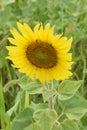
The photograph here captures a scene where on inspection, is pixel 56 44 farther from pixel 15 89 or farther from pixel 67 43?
pixel 15 89

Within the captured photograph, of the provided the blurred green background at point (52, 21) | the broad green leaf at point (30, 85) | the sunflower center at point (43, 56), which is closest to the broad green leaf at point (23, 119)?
the broad green leaf at point (30, 85)

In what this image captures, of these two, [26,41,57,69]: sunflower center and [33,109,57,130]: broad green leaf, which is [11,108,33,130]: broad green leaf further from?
[26,41,57,69]: sunflower center

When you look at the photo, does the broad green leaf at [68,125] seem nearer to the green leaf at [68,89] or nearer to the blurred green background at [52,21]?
the green leaf at [68,89]

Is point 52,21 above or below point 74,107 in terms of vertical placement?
above

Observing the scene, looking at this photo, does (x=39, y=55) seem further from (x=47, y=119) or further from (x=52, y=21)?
(x=52, y=21)

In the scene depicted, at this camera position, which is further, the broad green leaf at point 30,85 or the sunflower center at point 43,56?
the broad green leaf at point 30,85

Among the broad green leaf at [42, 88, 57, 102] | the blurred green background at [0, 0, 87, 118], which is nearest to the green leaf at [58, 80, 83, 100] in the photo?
the broad green leaf at [42, 88, 57, 102]

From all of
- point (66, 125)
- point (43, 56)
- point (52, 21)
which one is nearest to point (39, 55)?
point (43, 56)
